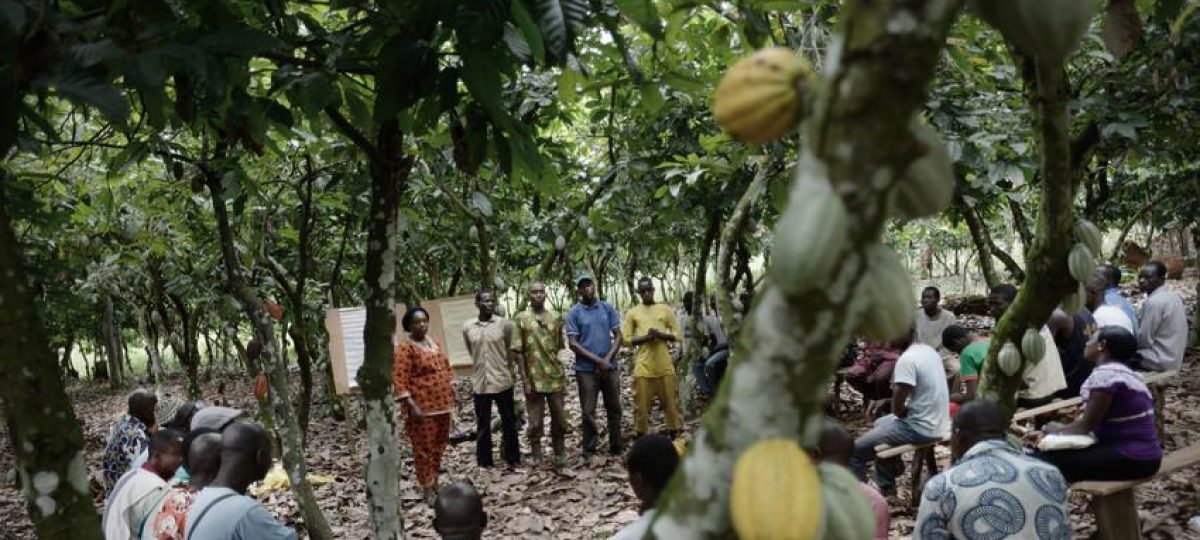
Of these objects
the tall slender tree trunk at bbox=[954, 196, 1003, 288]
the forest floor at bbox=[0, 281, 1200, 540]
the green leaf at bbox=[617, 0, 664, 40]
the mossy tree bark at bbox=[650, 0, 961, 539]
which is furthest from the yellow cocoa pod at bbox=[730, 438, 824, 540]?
the tall slender tree trunk at bbox=[954, 196, 1003, 288]

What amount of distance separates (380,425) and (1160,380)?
5.03 metres

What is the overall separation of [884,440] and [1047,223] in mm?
3123

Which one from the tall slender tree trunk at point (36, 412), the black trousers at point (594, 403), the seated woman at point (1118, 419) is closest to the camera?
the tall slender tree trunk at point (36, 412)

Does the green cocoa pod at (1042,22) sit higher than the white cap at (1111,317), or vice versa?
the green cocoa pod at (1042,22)

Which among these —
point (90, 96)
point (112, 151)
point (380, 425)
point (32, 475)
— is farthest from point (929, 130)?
point (112, 151)

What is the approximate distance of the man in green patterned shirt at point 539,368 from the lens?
656 centimetres

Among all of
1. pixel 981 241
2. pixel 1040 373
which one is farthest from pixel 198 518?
pixel 981 241

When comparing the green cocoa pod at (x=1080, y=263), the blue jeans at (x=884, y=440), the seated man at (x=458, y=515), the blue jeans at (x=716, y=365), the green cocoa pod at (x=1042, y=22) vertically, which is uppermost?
the green cocoa pod at (x=1042, y=22)

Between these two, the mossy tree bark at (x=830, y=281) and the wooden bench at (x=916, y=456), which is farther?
the wooden bench at (x=916, y=456)

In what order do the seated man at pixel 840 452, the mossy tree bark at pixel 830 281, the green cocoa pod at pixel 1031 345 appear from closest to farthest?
1. the mossy tree bark at pixel 830 281
2. the green cocoa pod at pixel 1031 345
3. the seated man at pixel 840 452

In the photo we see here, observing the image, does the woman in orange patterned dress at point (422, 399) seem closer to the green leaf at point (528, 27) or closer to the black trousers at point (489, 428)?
the black trousers at point (489, 428)

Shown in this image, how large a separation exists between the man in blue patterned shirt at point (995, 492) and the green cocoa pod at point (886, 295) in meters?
2.12

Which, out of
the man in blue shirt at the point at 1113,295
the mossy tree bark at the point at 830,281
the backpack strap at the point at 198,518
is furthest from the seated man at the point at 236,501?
the man in blue shirt at the point at 1113,295

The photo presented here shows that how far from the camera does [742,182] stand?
630 cm
